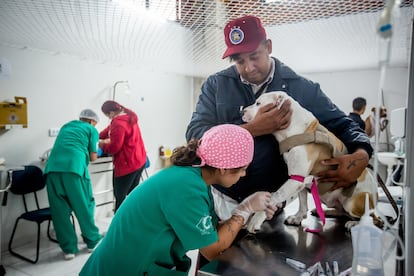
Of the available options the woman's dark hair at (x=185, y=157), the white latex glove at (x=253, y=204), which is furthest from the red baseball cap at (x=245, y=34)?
the white latex glove at (x=253, y=204)

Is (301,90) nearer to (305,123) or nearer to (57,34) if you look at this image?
(305,123)

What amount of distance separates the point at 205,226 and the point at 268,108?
56 centimetres

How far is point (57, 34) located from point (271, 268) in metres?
1.81

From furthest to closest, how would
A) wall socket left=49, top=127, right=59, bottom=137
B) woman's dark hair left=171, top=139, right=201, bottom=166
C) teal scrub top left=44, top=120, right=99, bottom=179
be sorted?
wall socket left=49, top=127, right=59, bottom=137 < teal scrub top left=44, top=120, right=99, bottom=179 < woman's dark hair left=171, top=139, right=201, bottom=166

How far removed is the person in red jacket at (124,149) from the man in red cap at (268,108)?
124 centimetres

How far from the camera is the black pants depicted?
2.42 meters

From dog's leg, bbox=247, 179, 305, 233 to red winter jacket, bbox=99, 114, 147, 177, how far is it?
127cm

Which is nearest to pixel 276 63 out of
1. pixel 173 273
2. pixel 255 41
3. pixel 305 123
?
pixel 255 41

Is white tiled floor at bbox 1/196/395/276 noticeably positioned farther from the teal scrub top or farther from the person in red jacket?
the teal scrub top

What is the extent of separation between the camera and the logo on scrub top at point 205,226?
38.7 inches

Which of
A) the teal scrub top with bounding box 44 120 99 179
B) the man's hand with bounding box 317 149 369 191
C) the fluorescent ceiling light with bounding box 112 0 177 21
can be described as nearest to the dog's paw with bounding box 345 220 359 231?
the man's hand with bounding box 317 149 369 191

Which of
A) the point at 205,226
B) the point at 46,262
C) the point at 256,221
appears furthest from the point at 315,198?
the point at 46,262

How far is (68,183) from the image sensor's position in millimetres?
2584

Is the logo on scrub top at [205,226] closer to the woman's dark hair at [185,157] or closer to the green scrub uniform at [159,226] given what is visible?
the green scrub uniform at [159,226]
